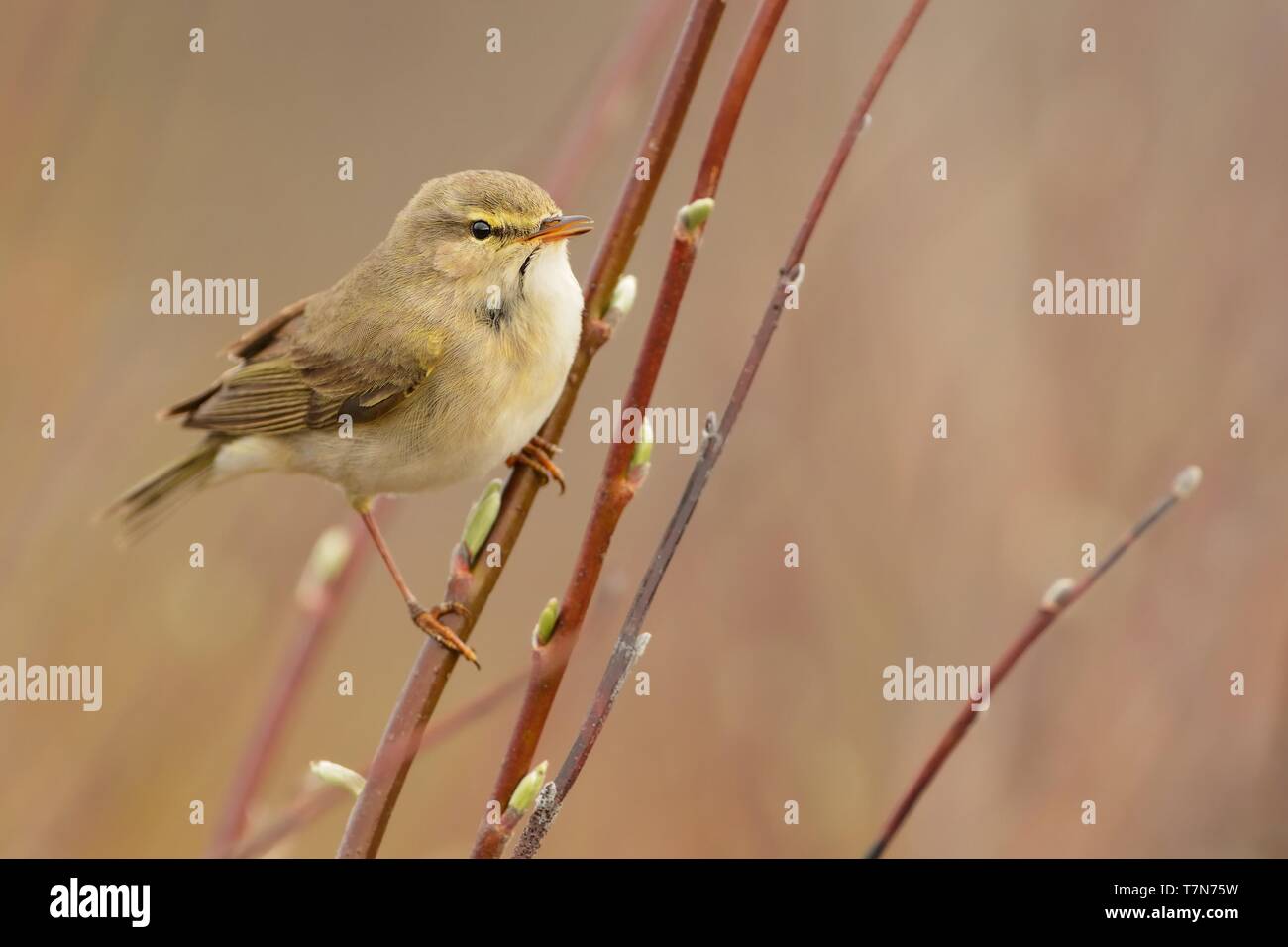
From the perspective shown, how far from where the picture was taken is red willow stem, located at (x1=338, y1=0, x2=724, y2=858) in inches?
76.1

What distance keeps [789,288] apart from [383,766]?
2.99 ft

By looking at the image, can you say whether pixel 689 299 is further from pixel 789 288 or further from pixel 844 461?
pixel 789 288

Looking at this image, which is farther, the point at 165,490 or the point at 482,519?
the point at 165,490

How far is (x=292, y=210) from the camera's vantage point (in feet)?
21.2

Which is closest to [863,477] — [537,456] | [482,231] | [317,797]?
[537,456]

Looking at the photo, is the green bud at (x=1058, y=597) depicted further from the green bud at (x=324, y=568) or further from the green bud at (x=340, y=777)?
the green bud at (x=324, y=568)

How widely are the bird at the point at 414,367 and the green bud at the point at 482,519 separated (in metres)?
0.83

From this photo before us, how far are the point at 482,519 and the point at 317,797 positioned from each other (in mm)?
567

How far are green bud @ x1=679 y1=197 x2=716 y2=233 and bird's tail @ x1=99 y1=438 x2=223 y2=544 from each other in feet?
9.27

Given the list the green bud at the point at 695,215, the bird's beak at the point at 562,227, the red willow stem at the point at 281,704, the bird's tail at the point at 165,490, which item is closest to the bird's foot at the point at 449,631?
the red willow stem at the point at 281,704

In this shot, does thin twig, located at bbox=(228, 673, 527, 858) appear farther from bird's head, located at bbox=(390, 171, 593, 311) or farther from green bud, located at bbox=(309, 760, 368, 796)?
bird's head, located at bbox=(390, 171, 593, 311)

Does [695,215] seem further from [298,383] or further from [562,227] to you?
[298,383]

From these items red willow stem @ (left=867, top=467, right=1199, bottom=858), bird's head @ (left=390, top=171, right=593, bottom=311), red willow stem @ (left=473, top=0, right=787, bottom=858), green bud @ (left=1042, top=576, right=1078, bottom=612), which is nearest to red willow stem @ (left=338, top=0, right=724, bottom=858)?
red willow stem @ (left=473, top=0, right=787, bottom=858)

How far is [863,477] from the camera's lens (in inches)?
164
